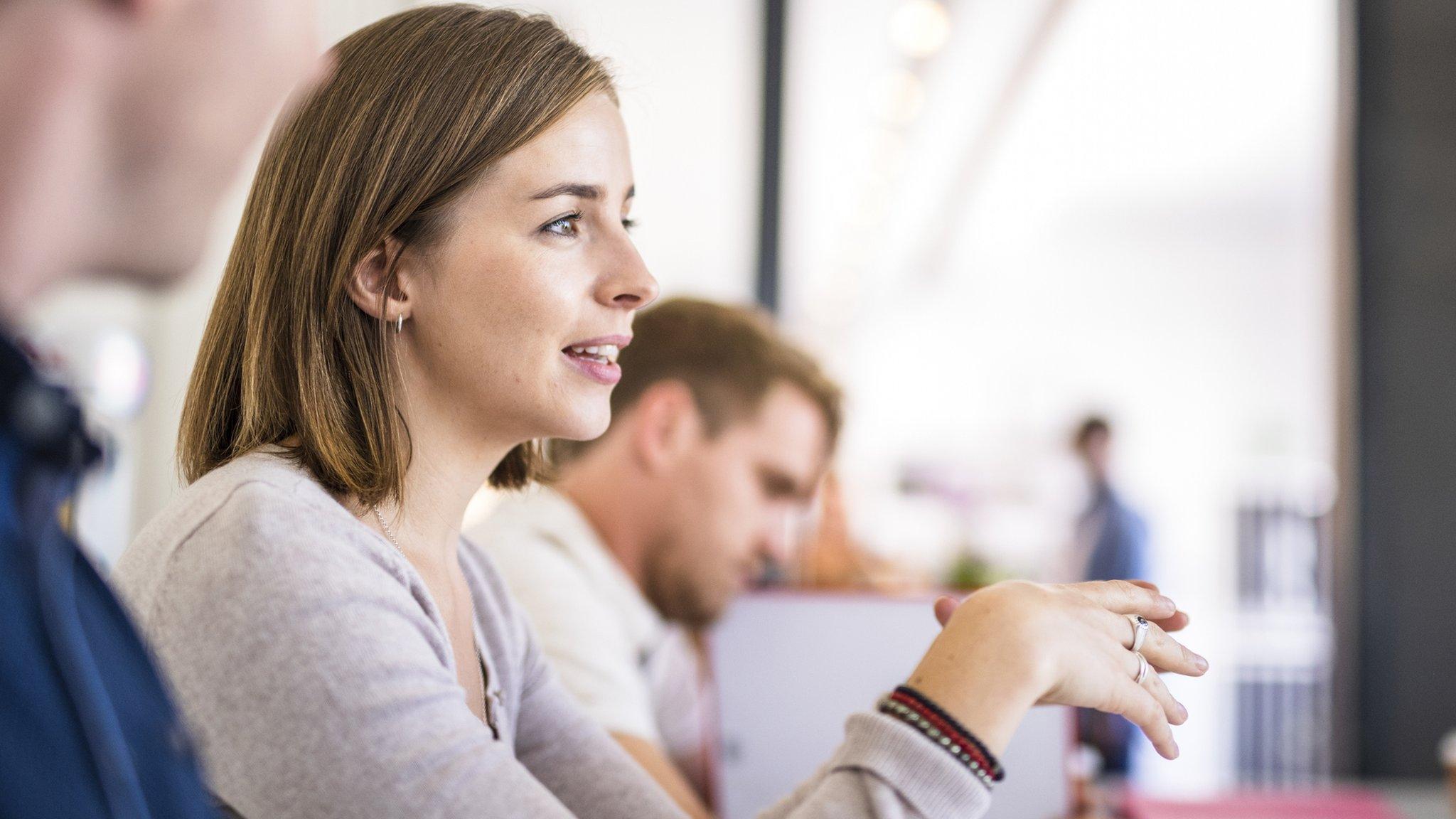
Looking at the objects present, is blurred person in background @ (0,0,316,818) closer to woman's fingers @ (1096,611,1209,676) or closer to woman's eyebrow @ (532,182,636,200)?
woman's eyebrow @ (532,182,636,200)

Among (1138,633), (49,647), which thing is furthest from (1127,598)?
(49,647)

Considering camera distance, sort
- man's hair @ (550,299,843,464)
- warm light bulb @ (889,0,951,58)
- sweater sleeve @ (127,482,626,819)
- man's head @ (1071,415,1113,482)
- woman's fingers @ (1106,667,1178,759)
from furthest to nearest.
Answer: man's head @ (1071,415,1113,482)
warm light bulb @ (889,0,951,58)
man's hair @ (550,299,843,464)
woman's fingers @ (1106,667,1178,759)
sweater sleeve @ (127,482,626,819)

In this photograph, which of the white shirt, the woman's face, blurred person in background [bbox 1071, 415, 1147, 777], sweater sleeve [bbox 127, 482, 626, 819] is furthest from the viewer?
blurred person in background [bbox 1071, 415, 1147, 777]

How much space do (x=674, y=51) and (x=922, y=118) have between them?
2574 millimetres

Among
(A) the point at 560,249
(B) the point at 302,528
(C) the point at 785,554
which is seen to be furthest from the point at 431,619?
(C) the point at 785,554

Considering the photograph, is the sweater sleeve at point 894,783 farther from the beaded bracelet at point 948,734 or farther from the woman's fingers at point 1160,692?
the woman's fingers at point 1160,692

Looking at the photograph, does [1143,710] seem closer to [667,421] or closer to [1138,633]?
[1138,633]

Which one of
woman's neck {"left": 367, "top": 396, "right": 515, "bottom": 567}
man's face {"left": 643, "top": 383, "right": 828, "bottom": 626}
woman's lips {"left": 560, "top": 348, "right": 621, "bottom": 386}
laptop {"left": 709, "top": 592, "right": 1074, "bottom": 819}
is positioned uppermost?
woman's lips {"left": 560, "top": 348, "right": 621, "bottom": 386}

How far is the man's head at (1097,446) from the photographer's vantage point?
4770 millimetres

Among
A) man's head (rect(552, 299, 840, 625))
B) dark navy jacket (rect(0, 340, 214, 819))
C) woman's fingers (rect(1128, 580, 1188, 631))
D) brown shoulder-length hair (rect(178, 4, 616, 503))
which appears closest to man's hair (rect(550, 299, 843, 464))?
man's head (rect(552, 299, 840, 625))

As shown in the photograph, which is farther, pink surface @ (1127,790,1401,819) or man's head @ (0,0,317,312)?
pink surface @ (1127,790,1401,819)

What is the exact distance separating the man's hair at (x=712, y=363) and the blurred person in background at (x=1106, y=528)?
2922mm

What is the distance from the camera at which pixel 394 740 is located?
1.98 ft

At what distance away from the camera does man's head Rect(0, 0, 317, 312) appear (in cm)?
37
